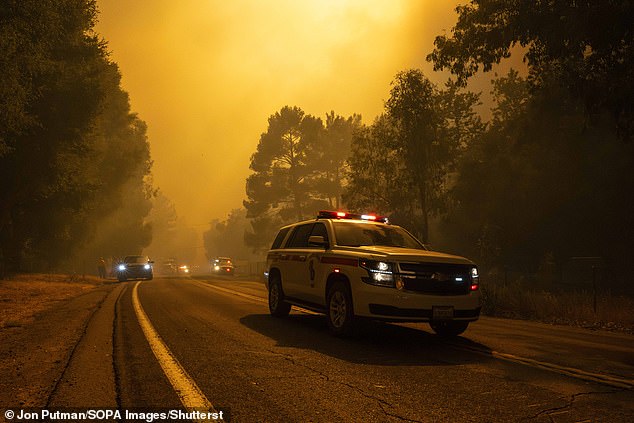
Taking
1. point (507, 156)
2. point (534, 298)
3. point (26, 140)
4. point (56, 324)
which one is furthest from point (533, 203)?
point (56, 324)

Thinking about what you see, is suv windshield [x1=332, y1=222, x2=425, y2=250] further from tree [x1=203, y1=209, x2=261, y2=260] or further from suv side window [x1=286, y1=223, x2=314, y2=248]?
tree [x1=203, y1=209, x2=261, y2=260]

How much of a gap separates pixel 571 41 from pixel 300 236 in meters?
9.42

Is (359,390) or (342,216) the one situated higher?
(342,216)

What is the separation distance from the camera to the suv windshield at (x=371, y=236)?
9945 mm

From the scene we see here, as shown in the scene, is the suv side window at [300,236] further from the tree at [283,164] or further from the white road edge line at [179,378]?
the tree at [283,164]

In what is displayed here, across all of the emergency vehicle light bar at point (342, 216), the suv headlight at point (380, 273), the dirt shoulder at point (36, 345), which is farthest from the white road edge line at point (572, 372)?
the dirt shoulder at point (36, 345)

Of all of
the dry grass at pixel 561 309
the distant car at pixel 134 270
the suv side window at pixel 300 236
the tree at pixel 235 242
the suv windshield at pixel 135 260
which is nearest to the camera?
the suv side window at pixel 300 236

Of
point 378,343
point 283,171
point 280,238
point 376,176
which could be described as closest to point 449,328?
point 378,343

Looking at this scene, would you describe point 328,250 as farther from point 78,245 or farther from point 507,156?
point 78,245

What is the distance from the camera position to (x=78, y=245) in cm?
4909

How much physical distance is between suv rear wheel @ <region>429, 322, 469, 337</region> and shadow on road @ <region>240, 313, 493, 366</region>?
12 centimetres

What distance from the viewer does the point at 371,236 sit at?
10.2 metres

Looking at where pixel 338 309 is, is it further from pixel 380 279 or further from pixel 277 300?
pixel 277 300

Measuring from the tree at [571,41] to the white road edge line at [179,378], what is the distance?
40.6 feet
